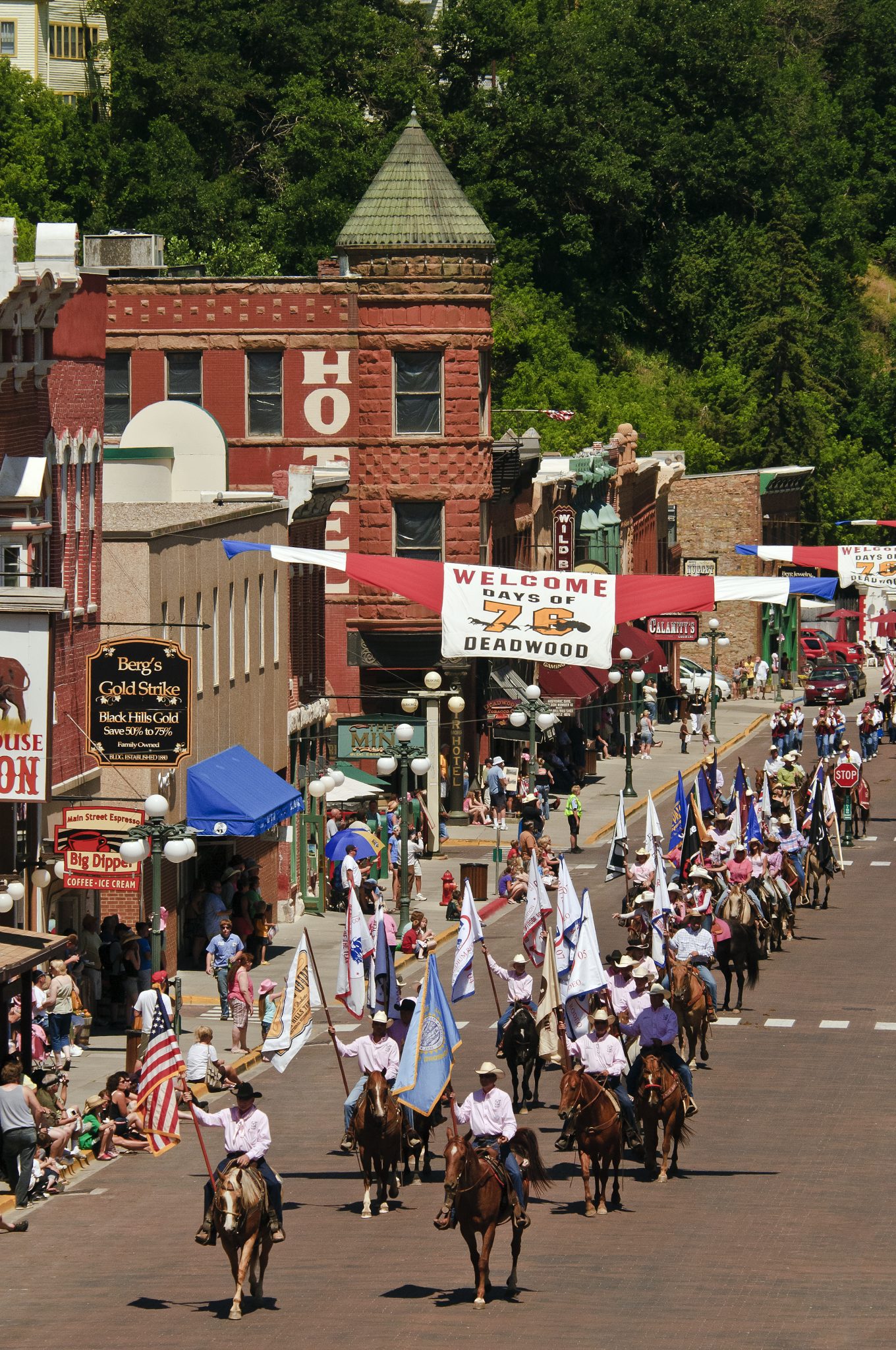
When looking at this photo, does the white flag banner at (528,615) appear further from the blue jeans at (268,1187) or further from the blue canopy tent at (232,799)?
the blue jeans at (268,1187)

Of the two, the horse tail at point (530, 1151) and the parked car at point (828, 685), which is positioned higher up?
the parked car at point (828, 685)

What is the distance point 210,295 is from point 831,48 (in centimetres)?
10644

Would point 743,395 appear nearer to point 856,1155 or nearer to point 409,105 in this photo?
point 409,105

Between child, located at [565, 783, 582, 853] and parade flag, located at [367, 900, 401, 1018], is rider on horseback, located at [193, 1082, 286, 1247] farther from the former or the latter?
child, located at [565, 783, 582, 853]

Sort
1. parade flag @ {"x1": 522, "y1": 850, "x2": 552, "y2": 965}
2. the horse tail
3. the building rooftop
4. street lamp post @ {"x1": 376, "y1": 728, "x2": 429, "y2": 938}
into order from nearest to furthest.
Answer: the horse tail, parade flag @ {"x1": 522, "y1": 850, "x2": 552, "y2": 965}, street lamp post @ {"x1": 376, "y1": 728, "x2": 429, "y2": 938}, the building rooftop

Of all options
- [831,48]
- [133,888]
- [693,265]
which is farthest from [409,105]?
[133,888]

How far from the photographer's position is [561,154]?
4843 inches

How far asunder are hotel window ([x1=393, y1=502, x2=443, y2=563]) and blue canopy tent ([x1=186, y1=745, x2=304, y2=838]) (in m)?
20.2

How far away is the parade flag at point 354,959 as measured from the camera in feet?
104

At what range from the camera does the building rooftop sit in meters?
62.1

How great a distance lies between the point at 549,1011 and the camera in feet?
100

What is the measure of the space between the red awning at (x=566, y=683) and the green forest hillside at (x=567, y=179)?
3730 centimetres

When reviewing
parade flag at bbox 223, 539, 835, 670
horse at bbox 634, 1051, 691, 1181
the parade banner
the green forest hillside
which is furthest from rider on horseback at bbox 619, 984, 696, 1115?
the green forest hillside

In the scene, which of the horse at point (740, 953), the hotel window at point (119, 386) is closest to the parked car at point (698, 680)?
the hotel window at point (119, 386)
